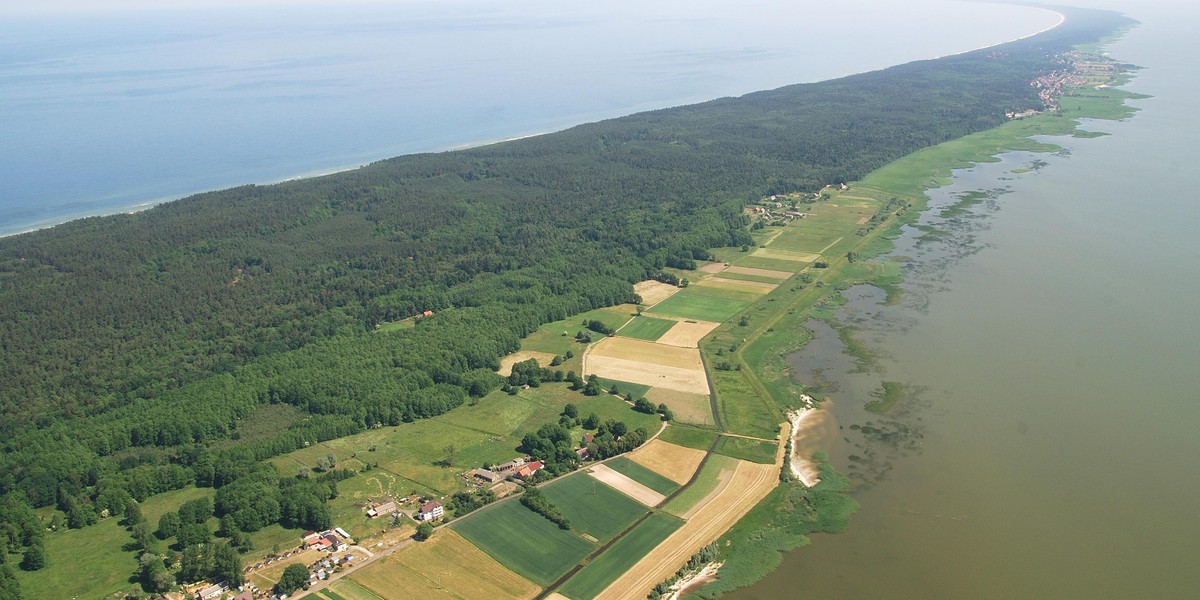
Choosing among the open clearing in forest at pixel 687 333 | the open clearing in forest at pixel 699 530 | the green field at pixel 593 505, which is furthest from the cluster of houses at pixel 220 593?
the open clearing in forest at pixel 687 333

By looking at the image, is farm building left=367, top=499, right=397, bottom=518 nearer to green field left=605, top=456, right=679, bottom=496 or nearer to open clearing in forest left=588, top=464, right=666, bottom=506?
open clearing in forest left=588, top=464, right=666, bottom=506

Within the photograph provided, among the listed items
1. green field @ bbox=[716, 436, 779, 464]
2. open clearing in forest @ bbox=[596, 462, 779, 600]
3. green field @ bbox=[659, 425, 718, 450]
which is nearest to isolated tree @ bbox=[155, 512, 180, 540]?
open clearing in forest @ bbox=[596, 462, 779, 600]

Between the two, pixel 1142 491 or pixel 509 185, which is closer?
pixel 1142 491

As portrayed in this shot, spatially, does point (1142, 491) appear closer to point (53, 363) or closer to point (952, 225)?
point (952, 225)

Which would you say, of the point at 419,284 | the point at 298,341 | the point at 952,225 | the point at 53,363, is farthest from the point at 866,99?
the point at 53,363

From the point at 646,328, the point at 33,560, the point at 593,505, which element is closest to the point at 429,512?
the point at 593,505

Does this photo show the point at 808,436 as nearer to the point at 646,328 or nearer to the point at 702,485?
the point at 702,485
